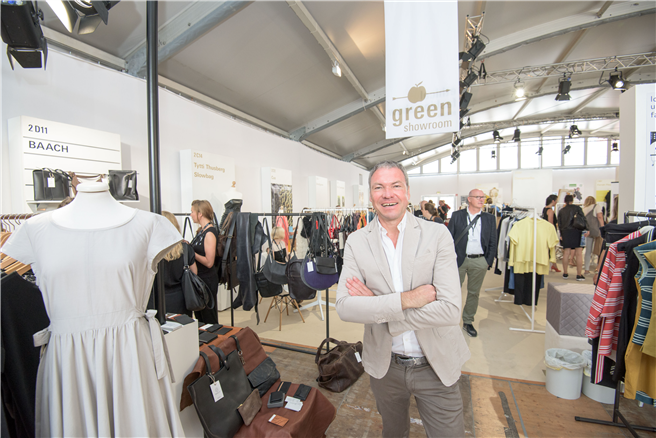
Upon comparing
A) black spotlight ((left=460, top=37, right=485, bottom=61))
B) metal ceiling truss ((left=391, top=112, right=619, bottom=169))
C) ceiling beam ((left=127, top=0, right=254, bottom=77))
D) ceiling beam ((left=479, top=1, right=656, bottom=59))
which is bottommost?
ceiling beam ((left=127, top=0, right=254, bottom=77))

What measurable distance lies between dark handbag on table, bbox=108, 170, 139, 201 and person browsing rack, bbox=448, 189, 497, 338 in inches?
145

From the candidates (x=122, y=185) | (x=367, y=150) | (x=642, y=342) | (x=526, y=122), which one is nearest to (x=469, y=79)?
(x=642, y=342)

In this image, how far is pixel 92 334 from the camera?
1.06 meters

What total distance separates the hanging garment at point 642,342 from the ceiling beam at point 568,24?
683 centimetres

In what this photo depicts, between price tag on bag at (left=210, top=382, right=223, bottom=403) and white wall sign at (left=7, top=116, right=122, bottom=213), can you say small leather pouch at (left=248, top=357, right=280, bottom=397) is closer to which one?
price tag on bag at (left=210, top=382, right=223, bottom=403)

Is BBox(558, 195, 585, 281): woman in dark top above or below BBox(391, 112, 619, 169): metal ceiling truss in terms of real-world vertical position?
below

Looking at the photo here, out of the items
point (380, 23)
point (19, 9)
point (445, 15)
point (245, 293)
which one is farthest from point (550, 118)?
point (19, 9)

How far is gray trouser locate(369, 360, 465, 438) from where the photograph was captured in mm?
1261

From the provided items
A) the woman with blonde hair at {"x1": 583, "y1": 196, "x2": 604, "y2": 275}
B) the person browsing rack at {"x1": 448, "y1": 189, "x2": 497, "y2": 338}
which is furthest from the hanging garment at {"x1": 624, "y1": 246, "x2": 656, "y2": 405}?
the woman with blonde hair at {"x1": 583, "y1": 196, "x2": 604, "y2": 275}

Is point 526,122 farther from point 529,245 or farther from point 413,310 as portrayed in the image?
point 413,310

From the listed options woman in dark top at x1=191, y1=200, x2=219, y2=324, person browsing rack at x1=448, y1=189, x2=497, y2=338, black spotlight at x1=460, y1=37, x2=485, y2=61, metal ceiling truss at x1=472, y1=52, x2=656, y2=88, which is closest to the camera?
woman in dark top at x1=191, y1=200, x2=219, y2=324

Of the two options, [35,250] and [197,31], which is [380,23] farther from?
[35,250]

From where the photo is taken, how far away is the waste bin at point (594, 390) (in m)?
2.28

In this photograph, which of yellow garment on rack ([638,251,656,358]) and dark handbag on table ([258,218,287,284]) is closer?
yellow garment on rack ([638,251,656,358])
